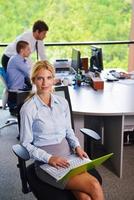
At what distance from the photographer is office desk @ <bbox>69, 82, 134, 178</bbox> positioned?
277 centimetres

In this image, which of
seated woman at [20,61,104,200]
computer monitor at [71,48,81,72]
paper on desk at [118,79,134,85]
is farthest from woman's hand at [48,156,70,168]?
computer monitor at [71,48,81,72]

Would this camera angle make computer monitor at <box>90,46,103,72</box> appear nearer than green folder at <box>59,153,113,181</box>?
No

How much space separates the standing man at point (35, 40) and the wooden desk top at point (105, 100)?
3.79 feet

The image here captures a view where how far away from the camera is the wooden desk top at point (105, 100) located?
2.75 meters

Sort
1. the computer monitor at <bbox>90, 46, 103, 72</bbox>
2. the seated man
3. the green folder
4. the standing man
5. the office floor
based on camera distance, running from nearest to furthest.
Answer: the green folder → the office floor → the seated man → the computer monitor at <bbox>90, 46, 103, 72</bbox> → the standing man

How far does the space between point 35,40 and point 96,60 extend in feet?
3.14

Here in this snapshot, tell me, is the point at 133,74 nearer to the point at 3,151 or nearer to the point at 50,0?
the point at 3,151

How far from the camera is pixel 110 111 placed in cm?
275

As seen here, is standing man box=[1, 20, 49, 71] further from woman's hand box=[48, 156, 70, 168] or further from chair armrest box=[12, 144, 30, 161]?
woman's hand box=[48, 156, 70, 168]

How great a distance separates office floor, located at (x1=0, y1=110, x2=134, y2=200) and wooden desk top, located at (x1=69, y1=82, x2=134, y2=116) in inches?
25.3

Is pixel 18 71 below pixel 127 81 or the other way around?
the other way around

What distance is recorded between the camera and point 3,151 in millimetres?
3646

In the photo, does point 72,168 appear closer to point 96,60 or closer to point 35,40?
point 96,60

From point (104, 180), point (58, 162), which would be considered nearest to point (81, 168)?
point (58, 162)
